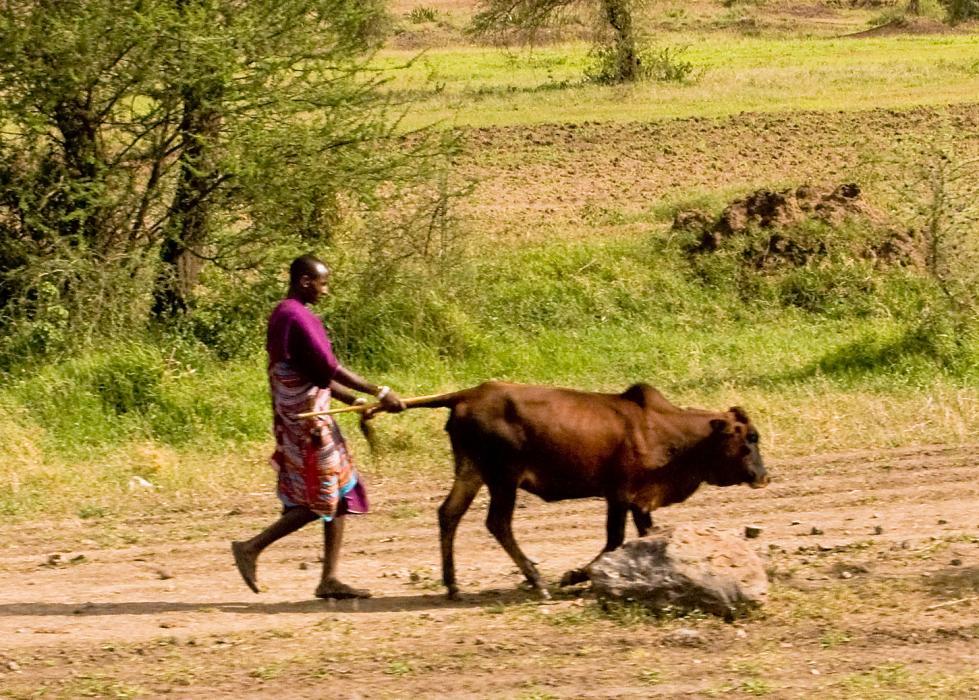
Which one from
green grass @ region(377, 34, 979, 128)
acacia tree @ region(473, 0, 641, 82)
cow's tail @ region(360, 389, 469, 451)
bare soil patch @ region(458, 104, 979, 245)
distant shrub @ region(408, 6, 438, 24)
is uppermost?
distant shrub @ region(408, 6, 438, 24)

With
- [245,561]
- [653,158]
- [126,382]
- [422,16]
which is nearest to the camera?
[245,561]

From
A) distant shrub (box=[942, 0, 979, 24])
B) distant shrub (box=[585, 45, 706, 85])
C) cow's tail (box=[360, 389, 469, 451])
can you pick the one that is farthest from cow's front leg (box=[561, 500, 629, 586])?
distant shrub (box=[942, 0, 979, 24])

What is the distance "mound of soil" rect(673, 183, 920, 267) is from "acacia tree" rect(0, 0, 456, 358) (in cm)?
380

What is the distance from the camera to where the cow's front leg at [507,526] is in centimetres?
802

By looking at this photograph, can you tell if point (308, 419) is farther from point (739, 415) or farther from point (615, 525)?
point (739, 415)

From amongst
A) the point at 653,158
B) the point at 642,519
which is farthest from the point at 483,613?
the point at 653,158

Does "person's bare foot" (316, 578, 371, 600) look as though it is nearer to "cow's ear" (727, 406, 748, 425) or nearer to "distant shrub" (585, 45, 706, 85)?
"cow's ear" (727, 406, 748, 425)

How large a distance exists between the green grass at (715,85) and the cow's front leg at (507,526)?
44.4 ft

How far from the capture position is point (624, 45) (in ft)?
106

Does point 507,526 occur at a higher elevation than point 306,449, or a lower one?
lower

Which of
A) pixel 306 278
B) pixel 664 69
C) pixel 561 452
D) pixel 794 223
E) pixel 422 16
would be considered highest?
pixel 422 16

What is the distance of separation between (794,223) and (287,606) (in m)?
10.5

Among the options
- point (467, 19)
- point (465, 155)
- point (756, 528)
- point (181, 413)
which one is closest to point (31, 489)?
point (181, 413)

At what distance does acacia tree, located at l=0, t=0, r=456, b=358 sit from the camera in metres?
13.6
